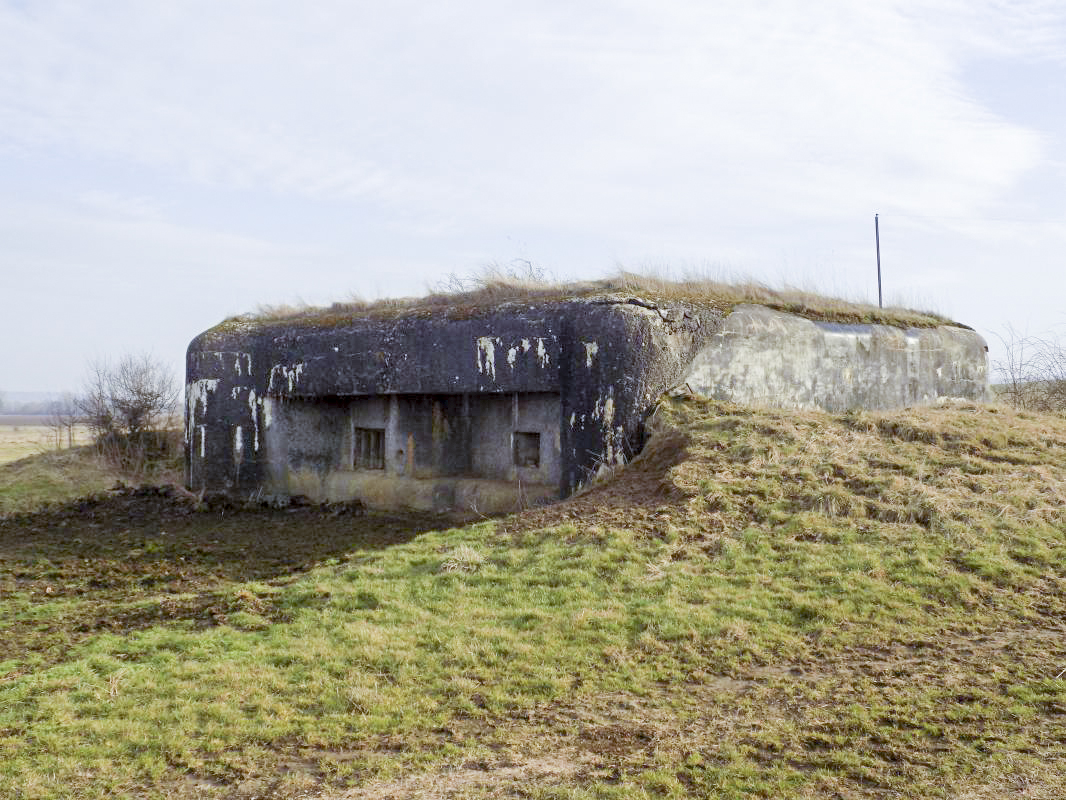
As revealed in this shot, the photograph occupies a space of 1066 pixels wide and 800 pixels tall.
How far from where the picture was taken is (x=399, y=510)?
1099cm

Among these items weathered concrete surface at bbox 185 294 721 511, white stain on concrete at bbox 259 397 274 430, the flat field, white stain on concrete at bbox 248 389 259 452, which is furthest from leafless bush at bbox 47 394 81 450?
white stain on concrete at bbox 259 397 274 430

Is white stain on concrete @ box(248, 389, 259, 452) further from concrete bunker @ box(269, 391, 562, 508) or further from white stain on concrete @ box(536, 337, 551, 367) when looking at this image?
white stain on concrete @ box(536, 337, 551, 367)

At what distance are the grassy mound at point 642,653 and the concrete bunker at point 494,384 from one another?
98cm

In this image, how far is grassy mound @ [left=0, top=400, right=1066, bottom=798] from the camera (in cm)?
424

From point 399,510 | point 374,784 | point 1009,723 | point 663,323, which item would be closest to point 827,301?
point 663,323

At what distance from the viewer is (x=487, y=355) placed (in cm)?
1030

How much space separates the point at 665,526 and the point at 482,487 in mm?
3373

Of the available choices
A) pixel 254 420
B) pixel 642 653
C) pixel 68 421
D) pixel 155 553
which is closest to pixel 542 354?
pixel 155 553

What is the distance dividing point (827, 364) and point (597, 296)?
2.79m

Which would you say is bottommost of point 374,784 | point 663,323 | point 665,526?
point 374,784

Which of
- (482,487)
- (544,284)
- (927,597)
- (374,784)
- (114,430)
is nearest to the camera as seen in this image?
(374,784)

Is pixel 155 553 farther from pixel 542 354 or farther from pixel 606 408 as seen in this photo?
pixel 606 408

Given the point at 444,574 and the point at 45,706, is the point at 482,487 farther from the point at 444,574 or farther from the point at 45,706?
the point at 45,706

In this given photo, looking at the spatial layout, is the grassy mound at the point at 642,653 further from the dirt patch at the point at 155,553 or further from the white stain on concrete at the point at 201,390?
the white stain on concrete at the point at 201,390
